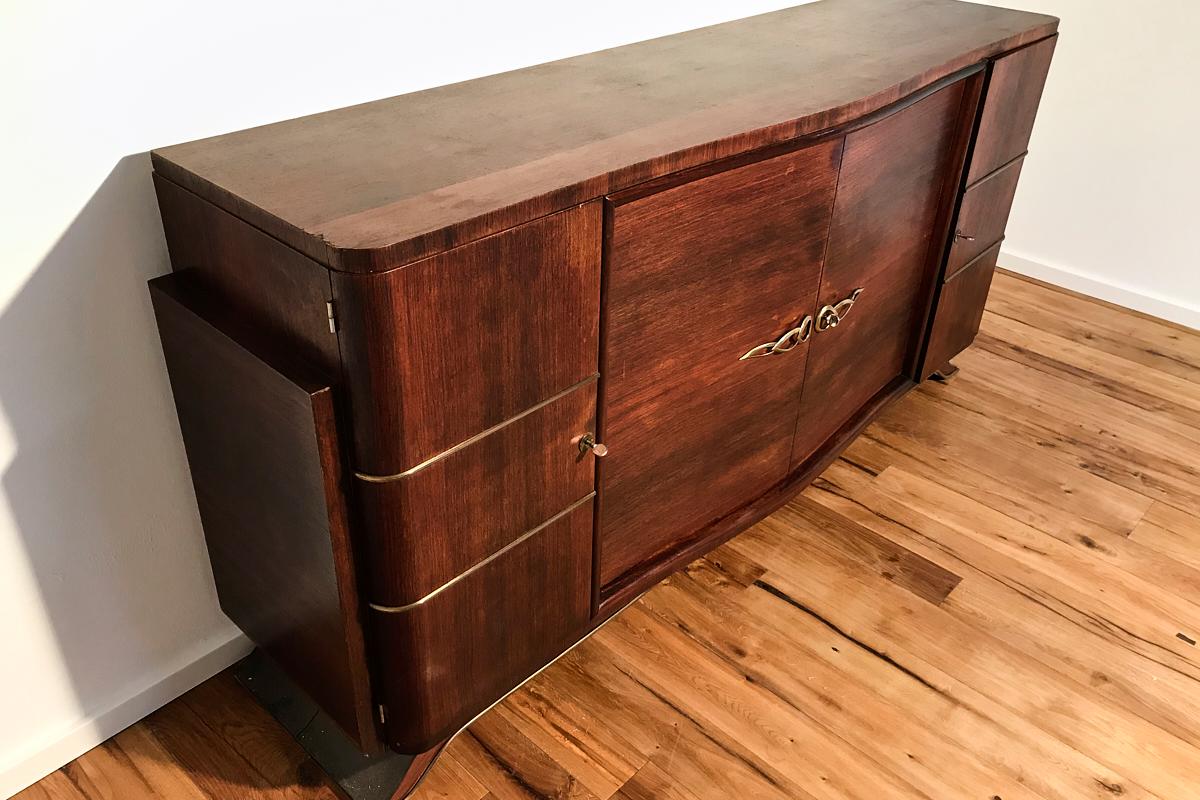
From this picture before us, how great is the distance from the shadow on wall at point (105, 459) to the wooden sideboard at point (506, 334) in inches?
1.5

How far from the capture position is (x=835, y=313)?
4.34 ft

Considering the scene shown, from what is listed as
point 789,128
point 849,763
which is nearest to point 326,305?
point 789,128

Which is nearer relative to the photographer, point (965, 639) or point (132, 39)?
point (132, 39)

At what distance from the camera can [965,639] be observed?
4.36 ft

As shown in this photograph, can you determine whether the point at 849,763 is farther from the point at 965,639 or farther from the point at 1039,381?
the point at 1039,381

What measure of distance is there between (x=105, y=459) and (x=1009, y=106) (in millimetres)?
1341

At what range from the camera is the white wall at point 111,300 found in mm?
875

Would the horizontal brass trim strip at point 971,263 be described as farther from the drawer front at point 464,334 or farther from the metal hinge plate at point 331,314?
the metal hinge plate at point 331,314

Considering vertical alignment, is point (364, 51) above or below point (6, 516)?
above

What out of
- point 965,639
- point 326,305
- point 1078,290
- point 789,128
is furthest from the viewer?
point 1078,290

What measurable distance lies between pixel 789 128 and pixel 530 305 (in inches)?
15.0

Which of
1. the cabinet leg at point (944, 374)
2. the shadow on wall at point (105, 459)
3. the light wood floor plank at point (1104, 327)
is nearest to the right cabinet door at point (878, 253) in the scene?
the cabinet leg at point (944, 374)

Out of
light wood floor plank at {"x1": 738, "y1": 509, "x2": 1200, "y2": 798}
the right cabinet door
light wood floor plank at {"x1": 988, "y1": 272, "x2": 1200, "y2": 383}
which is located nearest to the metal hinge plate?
the right cabinet door

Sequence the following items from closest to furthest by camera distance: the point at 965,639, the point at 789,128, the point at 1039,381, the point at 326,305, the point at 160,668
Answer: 1. the point at 326,305
2. the point at 789,128
3. the point at 160,668
4. the point at 965,639
5. the point at 1039,381
